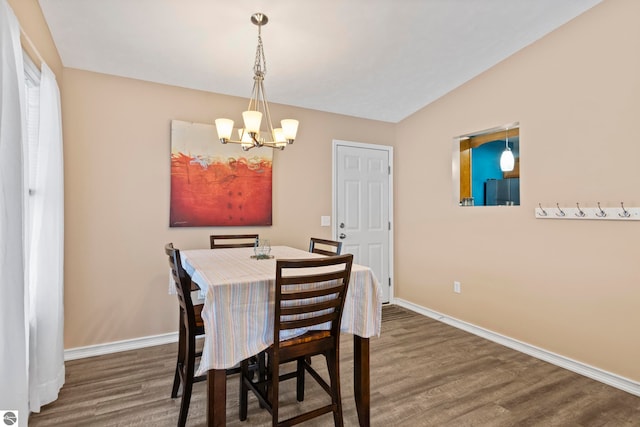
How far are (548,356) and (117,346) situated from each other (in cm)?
366

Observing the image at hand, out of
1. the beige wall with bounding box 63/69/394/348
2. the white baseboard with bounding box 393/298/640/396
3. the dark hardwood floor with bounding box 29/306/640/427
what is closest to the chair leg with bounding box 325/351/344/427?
the dark hardwood floor with bounding box 29/306/640/427

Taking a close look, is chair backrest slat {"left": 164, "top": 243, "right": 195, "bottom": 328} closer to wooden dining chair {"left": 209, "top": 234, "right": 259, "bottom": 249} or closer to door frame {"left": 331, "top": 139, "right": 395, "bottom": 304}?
wooden dining chair {"left": 209, "top": 234, "right": 259, "bottom": 249}

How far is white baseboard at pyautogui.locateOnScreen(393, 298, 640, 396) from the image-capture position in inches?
90.1

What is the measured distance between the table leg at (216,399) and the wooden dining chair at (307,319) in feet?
0.76

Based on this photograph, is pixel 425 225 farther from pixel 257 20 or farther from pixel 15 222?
pixel 15 222

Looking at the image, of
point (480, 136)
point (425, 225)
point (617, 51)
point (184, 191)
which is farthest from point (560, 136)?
point (184, 191)

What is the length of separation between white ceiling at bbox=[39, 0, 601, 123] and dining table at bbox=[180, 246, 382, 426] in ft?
5.58

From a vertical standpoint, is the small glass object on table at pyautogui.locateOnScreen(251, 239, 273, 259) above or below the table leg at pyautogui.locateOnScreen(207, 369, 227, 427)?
above

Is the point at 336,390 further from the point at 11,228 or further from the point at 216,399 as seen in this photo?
the point at 11,228

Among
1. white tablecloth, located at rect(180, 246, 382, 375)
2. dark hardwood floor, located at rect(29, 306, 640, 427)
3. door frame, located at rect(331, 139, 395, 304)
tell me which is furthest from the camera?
door frame, located at rect(331, 139, 395, 304)

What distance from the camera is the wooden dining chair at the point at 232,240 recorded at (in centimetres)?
295

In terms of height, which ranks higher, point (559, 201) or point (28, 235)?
point (559, 201)

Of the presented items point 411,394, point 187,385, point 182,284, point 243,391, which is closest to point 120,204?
point 182,284

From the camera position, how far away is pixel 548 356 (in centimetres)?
271
